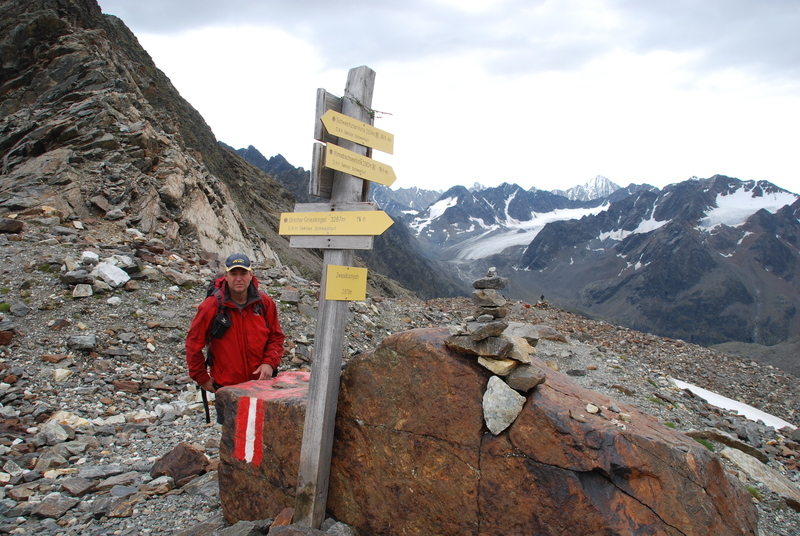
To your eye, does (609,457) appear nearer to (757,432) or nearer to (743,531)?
(743,531)

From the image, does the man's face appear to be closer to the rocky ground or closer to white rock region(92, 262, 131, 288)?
the rocky ground

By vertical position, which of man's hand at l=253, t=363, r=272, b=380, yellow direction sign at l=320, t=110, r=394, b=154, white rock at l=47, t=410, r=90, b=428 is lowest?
white rock at l=47, t=410, r=90, b=428

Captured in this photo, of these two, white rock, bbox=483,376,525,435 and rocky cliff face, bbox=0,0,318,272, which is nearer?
white rock, bbox=483,376,525,435

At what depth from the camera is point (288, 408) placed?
17.1 feet

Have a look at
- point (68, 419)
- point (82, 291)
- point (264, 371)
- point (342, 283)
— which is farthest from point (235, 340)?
point (82, 291)

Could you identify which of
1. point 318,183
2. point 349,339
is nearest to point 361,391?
point 318,183

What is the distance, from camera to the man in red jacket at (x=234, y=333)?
574cm

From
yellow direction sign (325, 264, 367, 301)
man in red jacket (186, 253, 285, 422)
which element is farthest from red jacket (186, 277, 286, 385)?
yellow direction sign (325, 264, 367, 301)

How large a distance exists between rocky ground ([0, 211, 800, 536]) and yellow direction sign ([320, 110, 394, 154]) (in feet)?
14.1

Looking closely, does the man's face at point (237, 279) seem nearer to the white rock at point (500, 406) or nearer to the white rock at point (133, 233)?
the white rock at point (500, 406)

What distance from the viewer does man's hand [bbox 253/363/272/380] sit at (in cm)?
616

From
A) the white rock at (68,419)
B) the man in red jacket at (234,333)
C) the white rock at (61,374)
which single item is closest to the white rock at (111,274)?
the white rock at (61,374)

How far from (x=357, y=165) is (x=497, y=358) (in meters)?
2.61

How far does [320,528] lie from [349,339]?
9.75 m
